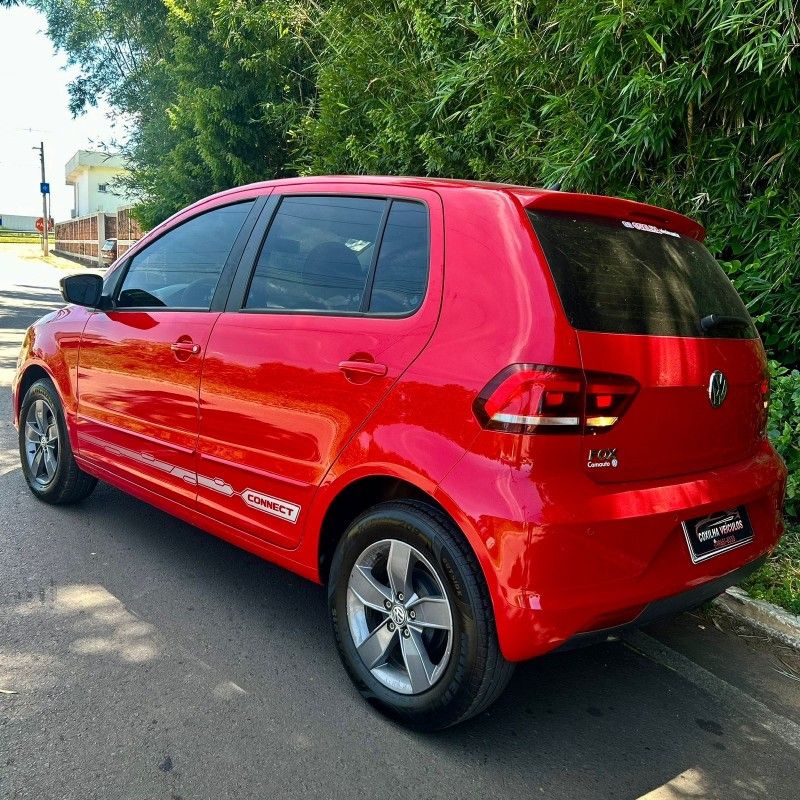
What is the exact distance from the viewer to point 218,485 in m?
3.31

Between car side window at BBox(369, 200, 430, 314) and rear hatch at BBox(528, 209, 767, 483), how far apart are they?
1.34ft

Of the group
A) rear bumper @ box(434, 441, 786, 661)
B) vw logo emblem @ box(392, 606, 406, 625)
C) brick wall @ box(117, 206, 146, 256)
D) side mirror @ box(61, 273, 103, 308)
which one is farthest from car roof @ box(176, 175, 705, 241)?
brick wall @ box(117, 206, 146, 256)

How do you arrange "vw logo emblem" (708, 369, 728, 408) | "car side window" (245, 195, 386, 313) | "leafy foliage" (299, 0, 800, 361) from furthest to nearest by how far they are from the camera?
"leafy foliage" (299, 0, 800, 361) → "car side window" (245, 195, 386, 313) → "vw logo emblem" (708, 369, 728, 408)

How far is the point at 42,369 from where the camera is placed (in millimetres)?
4703

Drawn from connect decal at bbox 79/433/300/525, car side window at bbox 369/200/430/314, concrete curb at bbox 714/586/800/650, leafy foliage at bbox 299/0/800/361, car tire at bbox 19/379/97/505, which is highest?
leafy foliage at bbox 299/0/800/361

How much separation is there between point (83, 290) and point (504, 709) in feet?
9.24

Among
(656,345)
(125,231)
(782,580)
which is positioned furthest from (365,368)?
(125,231)

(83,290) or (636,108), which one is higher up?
(636,108)

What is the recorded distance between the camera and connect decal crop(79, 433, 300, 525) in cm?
300

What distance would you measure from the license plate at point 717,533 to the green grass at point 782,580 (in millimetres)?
1003

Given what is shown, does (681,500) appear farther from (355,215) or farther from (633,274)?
(355,215)

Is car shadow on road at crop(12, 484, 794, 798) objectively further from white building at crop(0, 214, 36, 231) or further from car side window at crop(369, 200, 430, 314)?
white building at crop(0, 214, 36, 231)

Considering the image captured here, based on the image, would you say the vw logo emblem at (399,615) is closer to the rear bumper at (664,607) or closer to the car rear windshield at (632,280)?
the rear bumper at (664,607)

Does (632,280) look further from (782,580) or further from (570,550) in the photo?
(782,580)
